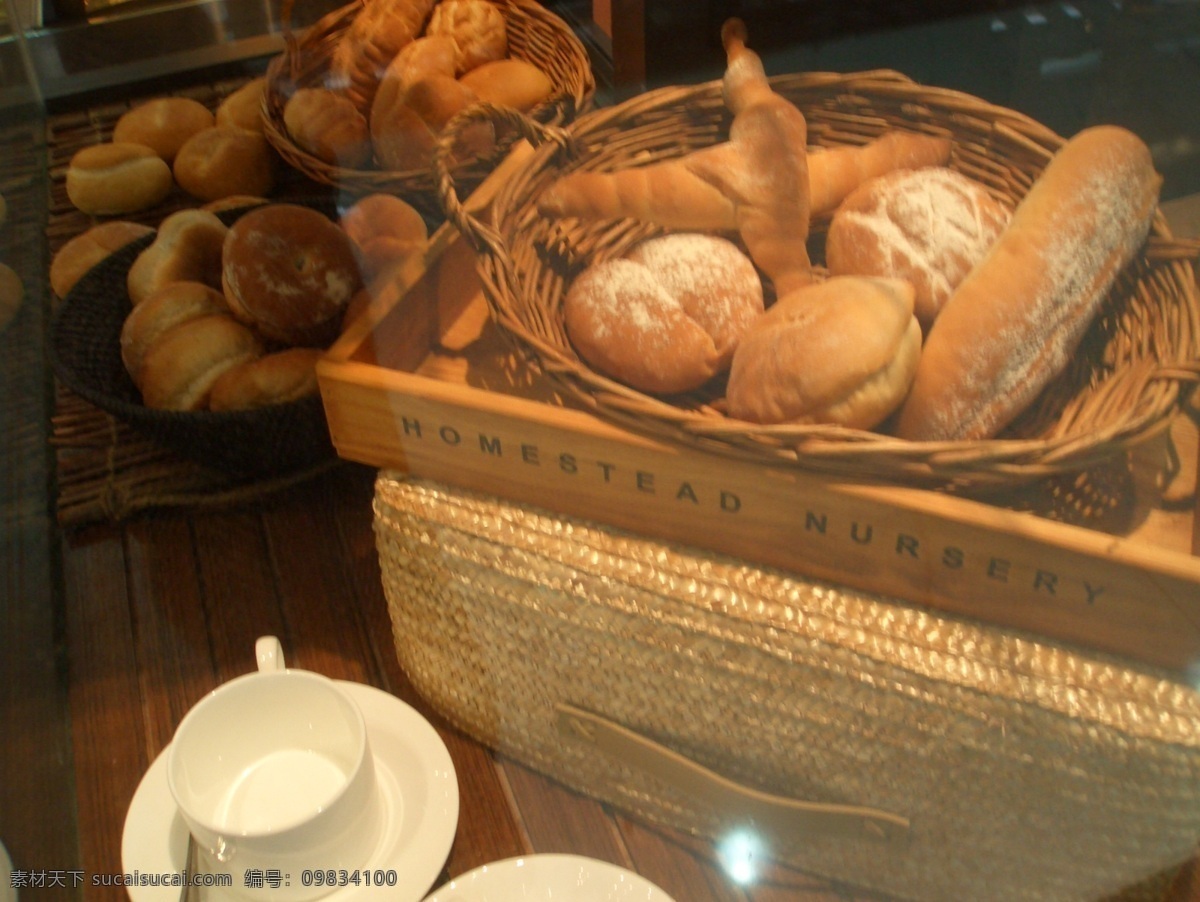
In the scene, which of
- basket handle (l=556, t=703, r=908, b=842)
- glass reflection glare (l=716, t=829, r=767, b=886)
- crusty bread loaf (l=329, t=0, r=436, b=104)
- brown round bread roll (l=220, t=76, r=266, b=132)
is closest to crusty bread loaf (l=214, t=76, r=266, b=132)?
brown round bread roll (l=220, t=76, r=266, b=132)

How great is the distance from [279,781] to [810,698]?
369mm

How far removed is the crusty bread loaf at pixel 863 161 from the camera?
62 centimetres

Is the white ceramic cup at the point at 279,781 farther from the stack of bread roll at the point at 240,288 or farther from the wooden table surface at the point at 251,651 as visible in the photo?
the stack of bread roll at the point at 240,288

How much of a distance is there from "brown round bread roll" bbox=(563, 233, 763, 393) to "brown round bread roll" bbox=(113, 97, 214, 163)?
0.41 m

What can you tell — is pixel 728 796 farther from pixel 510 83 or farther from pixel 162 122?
pixel 162 122

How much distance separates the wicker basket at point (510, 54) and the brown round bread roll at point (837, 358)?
273mm

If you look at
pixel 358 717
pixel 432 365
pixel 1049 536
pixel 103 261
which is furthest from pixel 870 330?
pixel 103 261

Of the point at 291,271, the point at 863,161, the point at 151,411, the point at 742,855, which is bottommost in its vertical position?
the point at 742,855

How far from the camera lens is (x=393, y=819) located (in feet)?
2.23

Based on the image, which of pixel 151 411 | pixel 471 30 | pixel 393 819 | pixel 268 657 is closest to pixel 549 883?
pixel 393 819

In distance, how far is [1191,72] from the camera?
51 cm

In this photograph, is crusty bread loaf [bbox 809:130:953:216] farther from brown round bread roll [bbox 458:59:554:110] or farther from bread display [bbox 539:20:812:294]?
brown round bread roll [bbox 458:59:554:110]

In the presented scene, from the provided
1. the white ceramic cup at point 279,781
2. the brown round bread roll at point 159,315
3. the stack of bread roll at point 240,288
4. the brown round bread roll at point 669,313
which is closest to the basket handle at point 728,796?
the white ceramic cup at point 279,781

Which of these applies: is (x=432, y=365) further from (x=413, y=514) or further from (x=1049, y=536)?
(x=1049, y=536)
